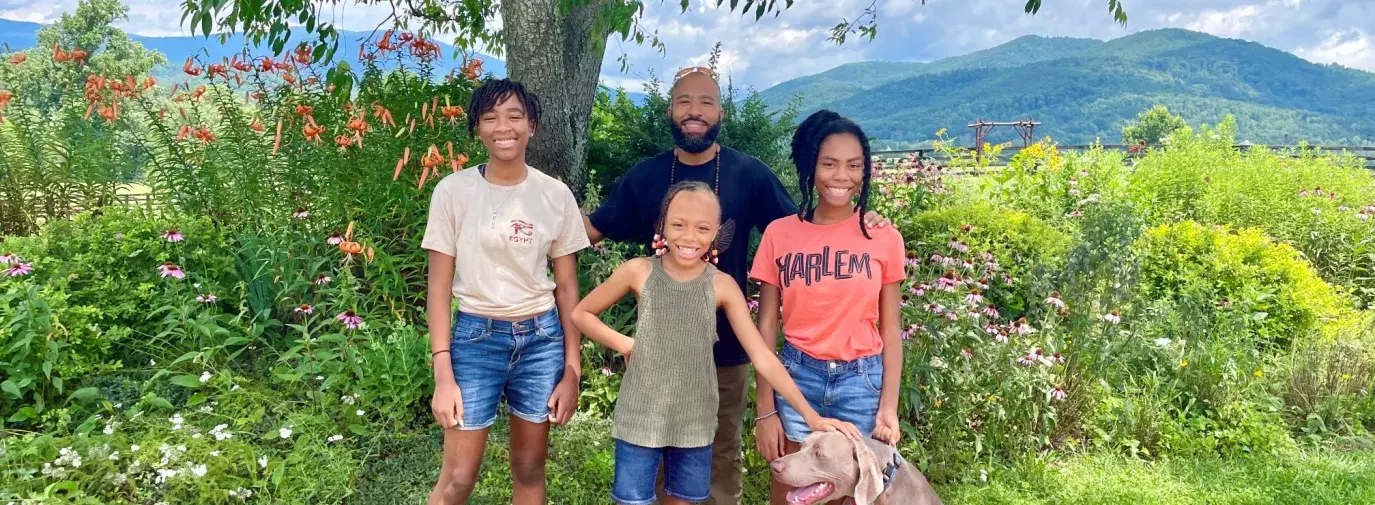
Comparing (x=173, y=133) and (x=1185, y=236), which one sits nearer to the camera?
(x=173, y=133)

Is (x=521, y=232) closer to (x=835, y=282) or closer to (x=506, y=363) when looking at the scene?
(x=506, y=363)

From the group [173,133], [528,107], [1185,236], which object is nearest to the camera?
[528,107]

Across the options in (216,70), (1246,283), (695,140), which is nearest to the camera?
(695,140)

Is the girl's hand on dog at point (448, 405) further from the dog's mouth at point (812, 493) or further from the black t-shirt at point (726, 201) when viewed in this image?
the dog's mouth at point (812, 493)

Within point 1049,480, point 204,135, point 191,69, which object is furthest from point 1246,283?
point 191,69

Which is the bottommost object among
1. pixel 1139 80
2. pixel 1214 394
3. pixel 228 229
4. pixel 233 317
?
pixel 1214 394

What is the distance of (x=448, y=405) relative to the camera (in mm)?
2369

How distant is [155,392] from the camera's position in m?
3.96

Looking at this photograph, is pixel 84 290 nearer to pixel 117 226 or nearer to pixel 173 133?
pixel 117 226

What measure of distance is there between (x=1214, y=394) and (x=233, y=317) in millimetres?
5142

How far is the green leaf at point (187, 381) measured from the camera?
3.77 m

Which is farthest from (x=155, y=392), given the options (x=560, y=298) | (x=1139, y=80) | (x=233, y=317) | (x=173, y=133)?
(x=1139, y=80)

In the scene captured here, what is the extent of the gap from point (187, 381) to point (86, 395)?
540 millimetres

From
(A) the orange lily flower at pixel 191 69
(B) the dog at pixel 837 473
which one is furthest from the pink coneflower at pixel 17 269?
(B) the dog at pixel 837 473
